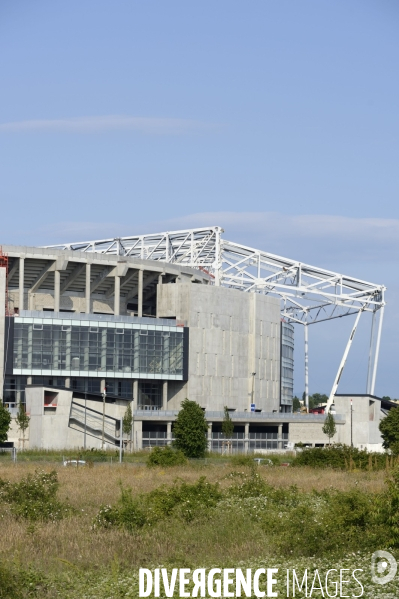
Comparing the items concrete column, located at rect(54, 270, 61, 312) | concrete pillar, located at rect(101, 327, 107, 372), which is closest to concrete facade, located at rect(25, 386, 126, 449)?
concrete pillar, located at rect(101, 327, 107, 372)

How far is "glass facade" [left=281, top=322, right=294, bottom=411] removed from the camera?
13150 centimetres

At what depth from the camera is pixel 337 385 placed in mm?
119562

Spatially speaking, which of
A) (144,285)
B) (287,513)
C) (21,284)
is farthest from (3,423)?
(287,513)

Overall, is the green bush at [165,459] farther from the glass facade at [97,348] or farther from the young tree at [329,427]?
the young tree at [329,427]

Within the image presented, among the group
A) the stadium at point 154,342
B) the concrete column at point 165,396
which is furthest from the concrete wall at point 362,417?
the concrete column at point 165,396

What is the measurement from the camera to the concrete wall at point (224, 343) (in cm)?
10912

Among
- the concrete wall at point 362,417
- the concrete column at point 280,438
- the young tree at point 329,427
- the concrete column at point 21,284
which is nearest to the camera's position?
the concrete column at point 21,284

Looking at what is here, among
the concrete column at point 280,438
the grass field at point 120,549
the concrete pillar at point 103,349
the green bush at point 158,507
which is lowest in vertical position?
the concrete column at point 280,438

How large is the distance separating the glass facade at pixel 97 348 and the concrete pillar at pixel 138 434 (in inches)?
227

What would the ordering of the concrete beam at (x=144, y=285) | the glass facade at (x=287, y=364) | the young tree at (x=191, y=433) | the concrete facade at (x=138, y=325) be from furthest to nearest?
the glass facade at (x=287, y=364) < the concrete beam at (x=144, y=285) < the concrete facade at (x=138, y=325) < the young tree at (x=191, y=433)

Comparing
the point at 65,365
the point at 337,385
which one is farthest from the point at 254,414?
the point at 65,365

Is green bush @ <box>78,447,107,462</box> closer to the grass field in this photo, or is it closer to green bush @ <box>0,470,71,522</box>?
green bush @ <box>0,470,71,522</box>

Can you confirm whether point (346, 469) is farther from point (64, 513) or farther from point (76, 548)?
point (76, 548)

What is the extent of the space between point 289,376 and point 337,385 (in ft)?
55.0
